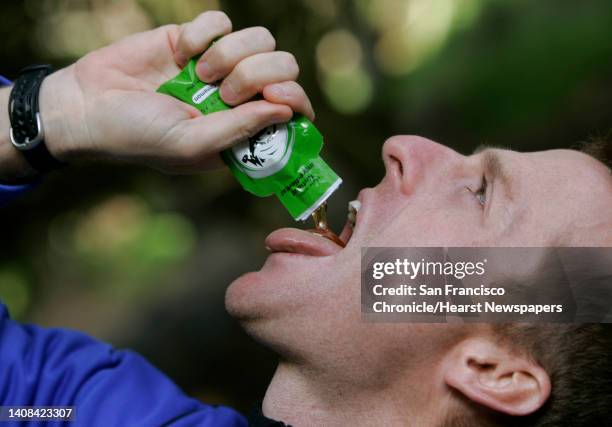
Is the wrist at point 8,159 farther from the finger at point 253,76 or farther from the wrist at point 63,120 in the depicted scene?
the finger at point 253,76

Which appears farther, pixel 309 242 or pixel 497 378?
pixel 309 242

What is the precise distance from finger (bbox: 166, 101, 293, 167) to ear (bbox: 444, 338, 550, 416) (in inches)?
21.5

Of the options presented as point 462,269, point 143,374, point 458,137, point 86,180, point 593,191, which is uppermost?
point 458,137

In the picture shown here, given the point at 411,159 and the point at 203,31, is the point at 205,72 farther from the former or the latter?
the point at 411,159

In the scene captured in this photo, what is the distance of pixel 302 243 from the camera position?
55.1 inches

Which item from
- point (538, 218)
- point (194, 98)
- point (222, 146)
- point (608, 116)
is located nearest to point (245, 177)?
point (222, 146)

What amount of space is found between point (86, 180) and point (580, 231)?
1611 millimetres

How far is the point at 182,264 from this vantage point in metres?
2.44

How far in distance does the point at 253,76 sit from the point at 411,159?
1.15 ft

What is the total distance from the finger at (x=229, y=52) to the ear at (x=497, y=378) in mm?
672

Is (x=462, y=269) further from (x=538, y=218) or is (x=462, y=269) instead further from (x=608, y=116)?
(x=608, y=116)

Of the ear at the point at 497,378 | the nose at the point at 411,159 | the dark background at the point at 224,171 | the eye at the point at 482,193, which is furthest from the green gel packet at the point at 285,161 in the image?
the dark background at the point at 224,171

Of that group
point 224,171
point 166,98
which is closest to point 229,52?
point 166,98

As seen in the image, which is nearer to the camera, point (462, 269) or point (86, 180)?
point (462, 269)
